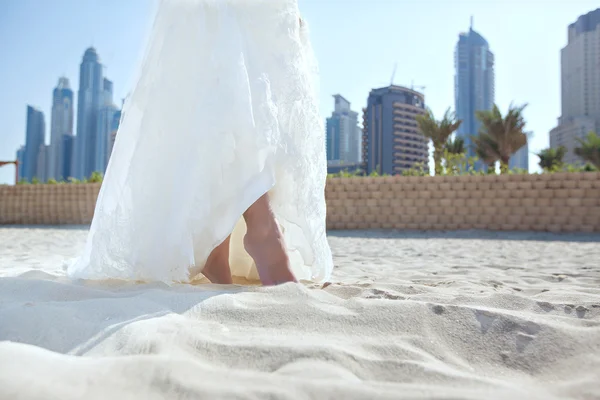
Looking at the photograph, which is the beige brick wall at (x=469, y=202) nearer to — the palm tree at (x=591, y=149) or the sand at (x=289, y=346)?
the sand at (x=289, y=346)

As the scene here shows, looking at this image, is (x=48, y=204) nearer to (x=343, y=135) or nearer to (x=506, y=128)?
(x=506, y=128)

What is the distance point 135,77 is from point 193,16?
12.9 inches

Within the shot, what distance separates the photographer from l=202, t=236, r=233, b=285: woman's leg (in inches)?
57.6

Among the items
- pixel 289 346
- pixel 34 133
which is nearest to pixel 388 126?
pixel 34 133

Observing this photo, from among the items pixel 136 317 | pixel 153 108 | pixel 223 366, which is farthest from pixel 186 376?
pixel 153 108

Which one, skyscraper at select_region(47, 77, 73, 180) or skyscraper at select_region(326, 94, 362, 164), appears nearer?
skyscraper at select_region(47, 77, 73, 180)

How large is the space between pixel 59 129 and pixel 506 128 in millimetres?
51982

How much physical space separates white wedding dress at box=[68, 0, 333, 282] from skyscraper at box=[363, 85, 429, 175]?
45.9m

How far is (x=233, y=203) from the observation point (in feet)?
4.16

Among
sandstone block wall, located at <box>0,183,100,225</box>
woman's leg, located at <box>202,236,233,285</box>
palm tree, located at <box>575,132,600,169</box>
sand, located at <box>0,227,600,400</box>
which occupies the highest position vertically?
palm tree, located at <box>575,132,600,169</box>

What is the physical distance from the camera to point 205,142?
1282 mm

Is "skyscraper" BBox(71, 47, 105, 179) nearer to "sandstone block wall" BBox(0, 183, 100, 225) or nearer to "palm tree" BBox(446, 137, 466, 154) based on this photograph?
"palm tree" BBox(446, 137, 466, 154)

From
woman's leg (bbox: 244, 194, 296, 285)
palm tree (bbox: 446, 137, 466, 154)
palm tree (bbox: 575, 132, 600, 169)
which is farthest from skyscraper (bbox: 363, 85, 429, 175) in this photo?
woman's leg (bbox: 244, 194, 296, 285)

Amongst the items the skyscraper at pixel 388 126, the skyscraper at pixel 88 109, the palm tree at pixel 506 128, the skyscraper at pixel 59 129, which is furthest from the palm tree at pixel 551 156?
the skyscraper at pixel 59 129
